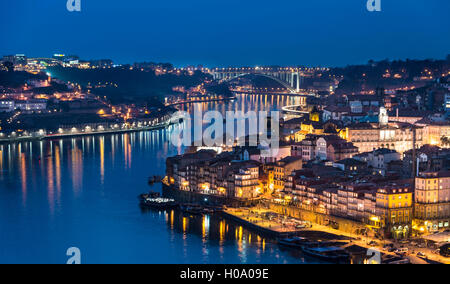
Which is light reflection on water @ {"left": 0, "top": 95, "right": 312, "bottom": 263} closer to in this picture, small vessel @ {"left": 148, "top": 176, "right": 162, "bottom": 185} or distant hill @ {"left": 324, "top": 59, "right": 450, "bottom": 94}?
small vessel @ {"left": 148, "top": 176, "right": 162, "bottom": 185}

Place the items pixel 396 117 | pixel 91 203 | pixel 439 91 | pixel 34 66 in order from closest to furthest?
pixel 91 203
pixel 396 117
pixel 439 91
pixel 34 66

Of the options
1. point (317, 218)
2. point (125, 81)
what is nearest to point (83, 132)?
point (317, 218)

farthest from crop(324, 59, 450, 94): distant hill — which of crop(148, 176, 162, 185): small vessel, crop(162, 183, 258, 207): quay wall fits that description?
crop(162, 183, 258, 207): quay wall

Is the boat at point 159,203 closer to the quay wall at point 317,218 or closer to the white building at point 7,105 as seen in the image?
the quay wall at point 317,218

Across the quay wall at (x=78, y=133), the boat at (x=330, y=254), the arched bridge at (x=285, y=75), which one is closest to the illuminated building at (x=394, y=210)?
the boat at (x=330, y=254)
